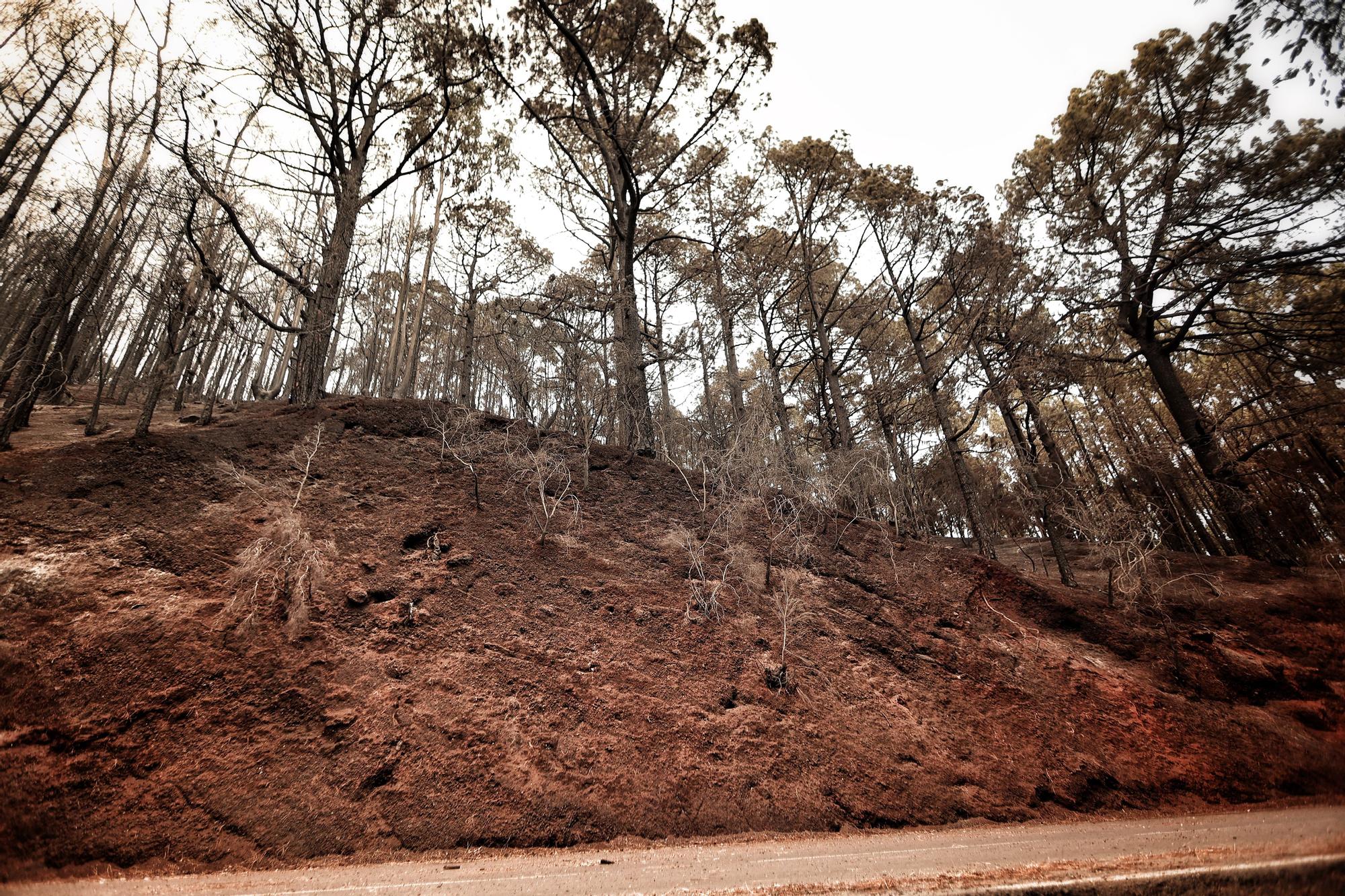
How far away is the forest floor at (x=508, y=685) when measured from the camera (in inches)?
117

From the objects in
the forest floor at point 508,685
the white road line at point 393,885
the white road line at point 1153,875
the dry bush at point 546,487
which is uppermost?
the dry bush at point 546,487

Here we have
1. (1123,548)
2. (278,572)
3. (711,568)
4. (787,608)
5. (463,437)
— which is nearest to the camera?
(278,572)

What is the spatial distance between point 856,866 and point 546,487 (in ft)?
17.6

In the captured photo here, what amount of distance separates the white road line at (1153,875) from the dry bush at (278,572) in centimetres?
508

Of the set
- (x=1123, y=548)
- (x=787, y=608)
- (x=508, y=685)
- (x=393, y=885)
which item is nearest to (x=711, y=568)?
(x=787, y=608)

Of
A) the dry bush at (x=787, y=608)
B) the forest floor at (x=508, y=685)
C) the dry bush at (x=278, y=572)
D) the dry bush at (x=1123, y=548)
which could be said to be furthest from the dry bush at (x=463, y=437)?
the dry bush at (x=1123, y=548)

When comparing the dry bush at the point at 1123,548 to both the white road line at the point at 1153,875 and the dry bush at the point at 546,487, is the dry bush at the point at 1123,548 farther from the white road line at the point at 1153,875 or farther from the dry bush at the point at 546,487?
the dry bush at the point at 546,487

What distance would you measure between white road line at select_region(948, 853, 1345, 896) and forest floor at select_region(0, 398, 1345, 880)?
4.64 ft

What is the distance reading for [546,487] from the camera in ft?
22.4

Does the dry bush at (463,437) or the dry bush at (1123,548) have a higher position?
the dry bush at (463,437)

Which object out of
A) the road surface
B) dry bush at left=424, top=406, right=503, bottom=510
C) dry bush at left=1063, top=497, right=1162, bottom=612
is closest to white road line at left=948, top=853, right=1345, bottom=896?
the road surface

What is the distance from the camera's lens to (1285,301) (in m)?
7.94

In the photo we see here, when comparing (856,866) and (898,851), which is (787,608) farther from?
(856,866)

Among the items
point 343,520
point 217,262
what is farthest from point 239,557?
point 217,262
